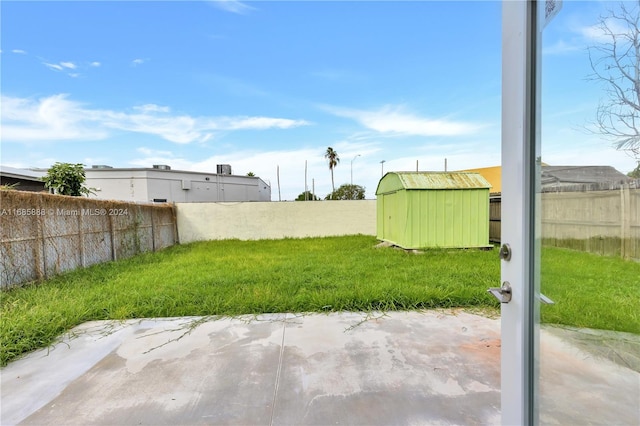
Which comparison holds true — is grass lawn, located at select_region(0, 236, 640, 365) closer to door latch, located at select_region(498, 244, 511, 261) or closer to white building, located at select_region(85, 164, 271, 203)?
door latch, located at select_region(498, 244, 511, 261)

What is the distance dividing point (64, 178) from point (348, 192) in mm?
22945

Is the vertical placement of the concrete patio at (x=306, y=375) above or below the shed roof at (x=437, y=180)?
below

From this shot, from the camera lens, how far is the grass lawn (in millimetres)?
801

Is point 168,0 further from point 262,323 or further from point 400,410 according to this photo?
point 400,410

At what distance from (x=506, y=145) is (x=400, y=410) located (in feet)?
4.97

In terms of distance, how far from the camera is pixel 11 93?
4.84 m

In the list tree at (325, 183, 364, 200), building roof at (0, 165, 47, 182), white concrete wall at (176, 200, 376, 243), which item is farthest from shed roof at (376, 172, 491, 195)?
tree at (325, 183, 364, 200)

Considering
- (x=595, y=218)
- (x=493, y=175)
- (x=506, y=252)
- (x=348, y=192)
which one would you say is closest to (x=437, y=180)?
(x=506, y=252)

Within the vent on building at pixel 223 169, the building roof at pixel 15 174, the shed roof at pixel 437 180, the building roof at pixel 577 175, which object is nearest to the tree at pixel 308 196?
the vent on building at pixel 223 169

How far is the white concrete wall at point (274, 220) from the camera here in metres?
10.5

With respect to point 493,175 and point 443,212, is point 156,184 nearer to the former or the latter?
point 443,212

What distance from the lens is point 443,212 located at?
7016mm

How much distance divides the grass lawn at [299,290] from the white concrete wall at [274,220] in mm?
4581

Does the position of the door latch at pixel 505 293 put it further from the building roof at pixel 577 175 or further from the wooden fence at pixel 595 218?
the building roof at pixel 577 175
